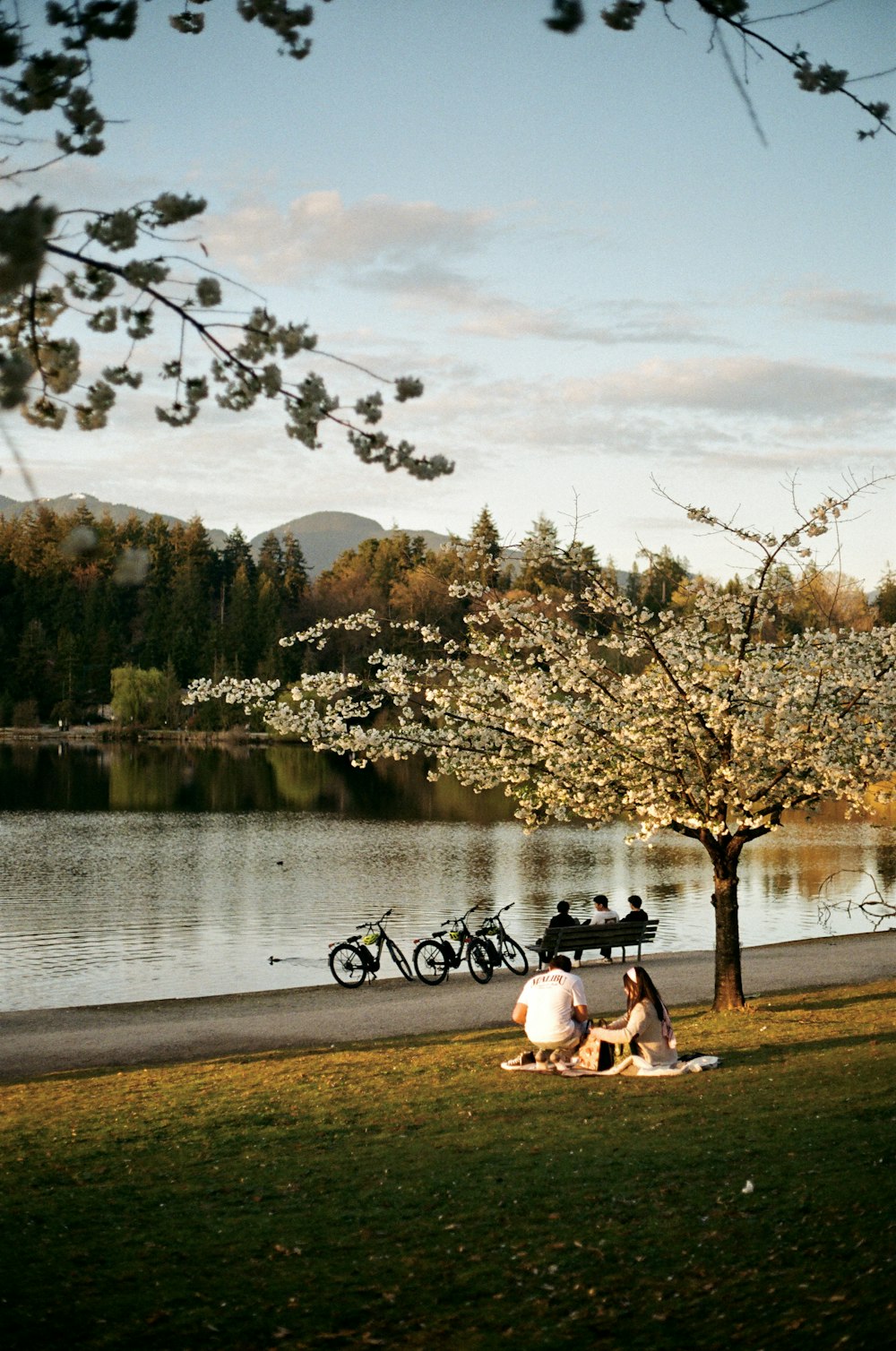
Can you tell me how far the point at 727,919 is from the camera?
49.0 ft

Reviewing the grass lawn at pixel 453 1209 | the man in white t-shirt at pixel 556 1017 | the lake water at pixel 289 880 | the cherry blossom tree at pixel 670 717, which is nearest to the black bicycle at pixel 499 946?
the lake water at pixel 289 880

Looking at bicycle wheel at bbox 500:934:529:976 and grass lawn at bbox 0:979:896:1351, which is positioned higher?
grass lawn at bbox 0:979:896:1351

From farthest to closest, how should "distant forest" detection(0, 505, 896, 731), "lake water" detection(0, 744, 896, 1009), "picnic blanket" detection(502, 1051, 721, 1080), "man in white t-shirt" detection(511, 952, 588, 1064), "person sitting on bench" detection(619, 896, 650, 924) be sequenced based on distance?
"distant forest" detection(0, 505, 896, 731) < "lake water" detection(0, 744, 896, 1009) < "person sitting on bench" detection(619, 896, 650, 924) < "man in white t-shirt" detection(511, 952, 588, 1064) < "picnic blanket" detection(502, 1051, 721, 1080)

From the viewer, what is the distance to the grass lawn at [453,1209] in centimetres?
589

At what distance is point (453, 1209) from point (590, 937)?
12971 mm

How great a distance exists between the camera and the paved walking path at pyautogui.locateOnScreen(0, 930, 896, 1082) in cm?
1466

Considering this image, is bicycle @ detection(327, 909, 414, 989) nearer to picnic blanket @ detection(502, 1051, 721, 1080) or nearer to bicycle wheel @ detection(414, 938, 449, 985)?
bicycle wheel @ detection(414, 938, 449, 985)

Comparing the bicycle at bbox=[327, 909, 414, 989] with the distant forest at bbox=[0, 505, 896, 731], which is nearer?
the bicycle at bbox=[327, 909, 414, 989]

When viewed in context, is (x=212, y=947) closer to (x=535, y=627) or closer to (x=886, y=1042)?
(x=535, y=627)

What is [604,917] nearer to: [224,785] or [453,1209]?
[453,1209]

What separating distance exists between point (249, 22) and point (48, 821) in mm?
46325

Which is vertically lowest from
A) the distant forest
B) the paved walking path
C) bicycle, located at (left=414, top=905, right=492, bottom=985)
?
the paved walking path

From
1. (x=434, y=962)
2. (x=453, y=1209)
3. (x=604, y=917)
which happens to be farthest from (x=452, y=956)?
(x=453, y=1209)

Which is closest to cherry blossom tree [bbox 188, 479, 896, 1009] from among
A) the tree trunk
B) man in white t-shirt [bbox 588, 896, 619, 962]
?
the tree trunk
